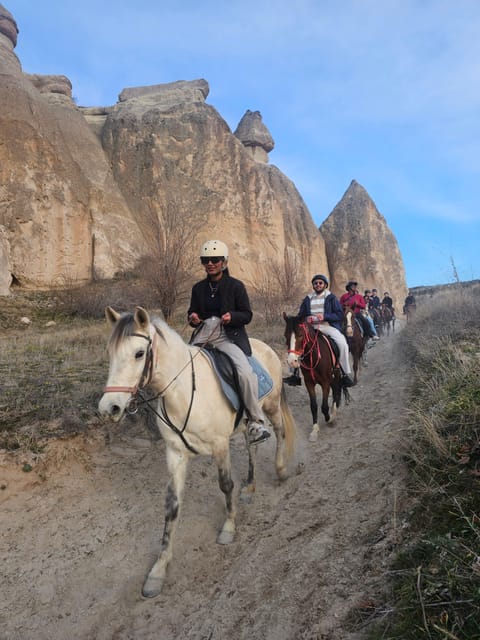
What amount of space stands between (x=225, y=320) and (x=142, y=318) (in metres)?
1.14

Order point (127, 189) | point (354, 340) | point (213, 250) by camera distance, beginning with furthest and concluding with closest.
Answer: point (127, 189) < point (354, 340) < point (213, 250)

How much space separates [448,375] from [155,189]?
74.4ft

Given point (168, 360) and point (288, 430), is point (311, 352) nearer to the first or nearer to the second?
point (288, 430)

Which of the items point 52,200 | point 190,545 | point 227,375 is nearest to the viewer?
point 190,545

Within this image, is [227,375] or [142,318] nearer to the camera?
[142,318]

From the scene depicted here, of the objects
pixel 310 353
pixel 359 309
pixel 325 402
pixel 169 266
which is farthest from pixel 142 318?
pixel 169 266

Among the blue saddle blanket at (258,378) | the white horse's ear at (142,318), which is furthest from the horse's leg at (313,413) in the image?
the white horse's ear at (142,318)

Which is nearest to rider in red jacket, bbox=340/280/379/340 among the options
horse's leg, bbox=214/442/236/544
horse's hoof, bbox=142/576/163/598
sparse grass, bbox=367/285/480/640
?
sparse grass, bbox=367/285/480/640

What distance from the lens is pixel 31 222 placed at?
18625mm

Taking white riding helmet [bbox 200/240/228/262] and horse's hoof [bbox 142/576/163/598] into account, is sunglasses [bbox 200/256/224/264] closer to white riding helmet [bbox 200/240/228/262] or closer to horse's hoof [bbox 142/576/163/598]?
white riding helmet [bbox 200/240/228/262]

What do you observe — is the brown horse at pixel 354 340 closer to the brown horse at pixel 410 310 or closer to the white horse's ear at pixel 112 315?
the white horse's ear at pixel 112 315

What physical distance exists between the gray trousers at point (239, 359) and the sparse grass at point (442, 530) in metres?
1.66

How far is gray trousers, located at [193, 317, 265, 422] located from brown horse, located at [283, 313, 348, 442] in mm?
2343

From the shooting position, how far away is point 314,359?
284 inches
